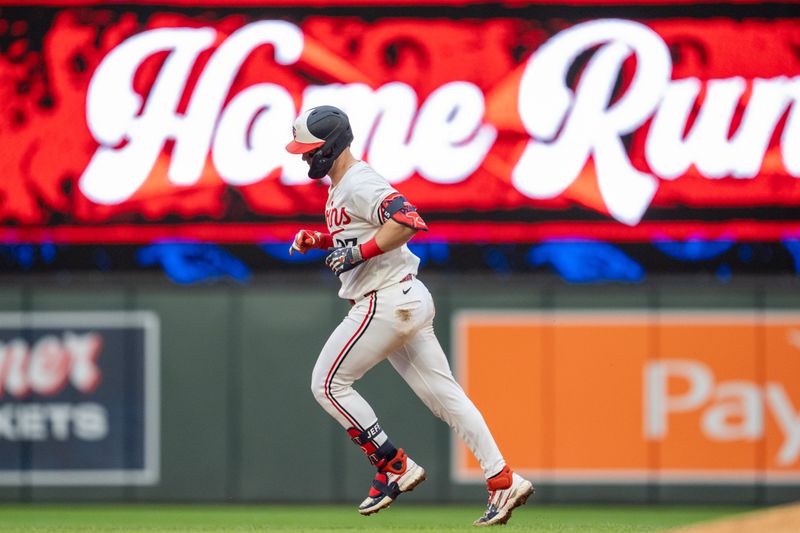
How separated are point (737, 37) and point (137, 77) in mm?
3844

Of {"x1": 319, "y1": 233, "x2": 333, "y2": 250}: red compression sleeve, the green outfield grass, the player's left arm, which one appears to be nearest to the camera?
the player's left arm

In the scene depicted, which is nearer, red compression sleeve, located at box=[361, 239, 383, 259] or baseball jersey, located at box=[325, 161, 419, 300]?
red compression sleeve, located at box=[361, 239, 383, 259]

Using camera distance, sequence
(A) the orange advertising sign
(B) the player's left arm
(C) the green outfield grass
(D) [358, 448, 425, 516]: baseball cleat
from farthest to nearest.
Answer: (A) the orange advertising sign → (C) the green outfield grass → (D) [358, 448, 425, 516]: baseball cleat → (B) the player's left arm

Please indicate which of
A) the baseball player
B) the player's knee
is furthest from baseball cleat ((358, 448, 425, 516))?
the player's knee

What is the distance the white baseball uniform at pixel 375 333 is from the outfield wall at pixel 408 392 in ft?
7.84

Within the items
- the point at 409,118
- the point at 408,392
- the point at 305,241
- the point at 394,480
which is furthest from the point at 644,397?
the point at 305,241

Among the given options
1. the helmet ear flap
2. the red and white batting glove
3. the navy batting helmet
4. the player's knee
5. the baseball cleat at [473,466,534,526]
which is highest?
the navy batting helmet

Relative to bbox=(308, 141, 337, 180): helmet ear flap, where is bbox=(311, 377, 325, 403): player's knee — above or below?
below

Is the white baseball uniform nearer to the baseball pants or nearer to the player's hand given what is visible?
the baseball pants

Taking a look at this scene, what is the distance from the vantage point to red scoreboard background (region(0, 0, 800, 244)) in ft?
31.8

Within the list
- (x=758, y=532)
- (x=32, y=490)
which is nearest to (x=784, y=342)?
(x=758, y=532)

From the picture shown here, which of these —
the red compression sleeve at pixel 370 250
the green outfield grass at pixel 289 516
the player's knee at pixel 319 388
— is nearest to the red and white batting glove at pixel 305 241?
the red compression sleeve at pixel 370 250

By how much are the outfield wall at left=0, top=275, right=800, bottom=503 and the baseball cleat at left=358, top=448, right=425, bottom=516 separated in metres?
2.36

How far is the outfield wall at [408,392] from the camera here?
26.9 feet
